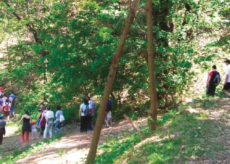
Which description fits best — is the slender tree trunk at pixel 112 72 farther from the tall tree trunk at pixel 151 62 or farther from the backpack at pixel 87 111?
the backpack at pixel 87 111

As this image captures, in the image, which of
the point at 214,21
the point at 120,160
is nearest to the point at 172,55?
the point at 214,21

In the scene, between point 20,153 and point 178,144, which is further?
point 20,153

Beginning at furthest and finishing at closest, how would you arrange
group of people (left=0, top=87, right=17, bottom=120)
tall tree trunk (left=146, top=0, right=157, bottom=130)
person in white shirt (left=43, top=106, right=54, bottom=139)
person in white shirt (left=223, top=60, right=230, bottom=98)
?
group of people (left=0, top=87, right=17, bottom=120), person in white shirt (left=43, top=106, right=54, bottom=139), person in white shirt (left=223, top=60, right=230, bottom=98), tall tree trunk (left=146, top=0, right=157, bottom=130)

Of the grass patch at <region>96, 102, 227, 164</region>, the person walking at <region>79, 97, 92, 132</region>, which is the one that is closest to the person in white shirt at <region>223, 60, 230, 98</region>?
the grass patch at <region>96, 102, 227, 164</region>

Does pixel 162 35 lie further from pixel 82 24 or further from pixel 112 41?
pixel 82 24

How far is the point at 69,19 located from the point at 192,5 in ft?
18.6

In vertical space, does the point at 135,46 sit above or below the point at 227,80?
above

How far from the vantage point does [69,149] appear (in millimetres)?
12039

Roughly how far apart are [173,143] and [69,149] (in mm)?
5319

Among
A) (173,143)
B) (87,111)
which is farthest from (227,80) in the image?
(173,143)

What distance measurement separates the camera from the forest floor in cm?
698

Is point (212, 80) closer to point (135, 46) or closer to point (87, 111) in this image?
point (135, 46)

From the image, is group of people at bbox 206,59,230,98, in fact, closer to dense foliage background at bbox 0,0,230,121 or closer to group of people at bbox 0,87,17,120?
dense foliage background at bbox 0,0,230,121

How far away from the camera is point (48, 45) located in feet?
52.2
